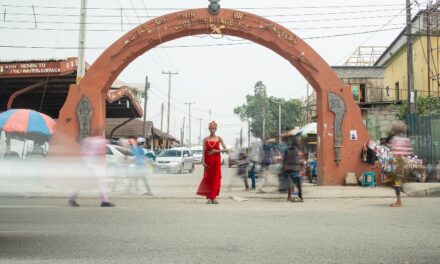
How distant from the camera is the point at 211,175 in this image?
10891 millimetres

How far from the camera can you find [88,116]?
55.3ft

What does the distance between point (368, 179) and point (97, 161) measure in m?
9.99

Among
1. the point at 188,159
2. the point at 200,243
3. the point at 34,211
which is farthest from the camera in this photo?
the point at 188,159

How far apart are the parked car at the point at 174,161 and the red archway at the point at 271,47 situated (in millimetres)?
11556

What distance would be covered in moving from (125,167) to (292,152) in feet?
14.9

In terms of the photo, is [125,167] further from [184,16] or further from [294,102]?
[294,102]

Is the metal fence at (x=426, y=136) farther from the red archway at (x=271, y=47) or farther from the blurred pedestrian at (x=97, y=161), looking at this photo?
the blurred pedestrian at (x=97, y=161)

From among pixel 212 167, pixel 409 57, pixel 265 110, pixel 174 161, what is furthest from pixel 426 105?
pixel 265 110

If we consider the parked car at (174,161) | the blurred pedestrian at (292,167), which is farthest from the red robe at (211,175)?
the parked car at (174,161)

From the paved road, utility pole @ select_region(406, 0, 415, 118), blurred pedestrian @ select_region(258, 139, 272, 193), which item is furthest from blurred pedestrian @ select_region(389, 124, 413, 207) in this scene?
utility pole @ select_region(406, 0, 415, 118)

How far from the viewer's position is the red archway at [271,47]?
54.3 feet

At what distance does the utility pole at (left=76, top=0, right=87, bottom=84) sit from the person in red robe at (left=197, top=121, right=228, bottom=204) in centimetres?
890

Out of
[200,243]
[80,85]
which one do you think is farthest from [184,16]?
[200,243]

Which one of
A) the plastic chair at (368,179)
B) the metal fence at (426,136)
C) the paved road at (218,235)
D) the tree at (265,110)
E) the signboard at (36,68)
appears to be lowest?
the paved road at (218,235)
